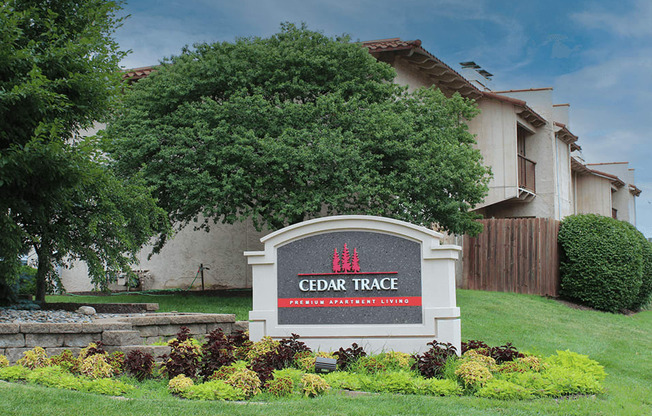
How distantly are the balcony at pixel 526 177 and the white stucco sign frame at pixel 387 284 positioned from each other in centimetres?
1715

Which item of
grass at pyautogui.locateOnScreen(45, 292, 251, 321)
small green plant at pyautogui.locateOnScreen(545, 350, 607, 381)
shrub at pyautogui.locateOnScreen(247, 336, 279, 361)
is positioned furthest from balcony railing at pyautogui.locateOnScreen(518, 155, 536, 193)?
shrub at pyautogui.locateOnScreen(247, 336, 279, 361)

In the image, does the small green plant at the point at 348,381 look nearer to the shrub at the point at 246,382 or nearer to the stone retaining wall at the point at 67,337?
the shrub at the point at 246,382

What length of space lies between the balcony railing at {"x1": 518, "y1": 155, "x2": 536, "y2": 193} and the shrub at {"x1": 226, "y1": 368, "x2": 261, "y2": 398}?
20.1 meters

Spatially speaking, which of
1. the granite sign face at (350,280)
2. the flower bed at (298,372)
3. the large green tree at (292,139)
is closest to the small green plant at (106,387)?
the flower bed at (298,372)

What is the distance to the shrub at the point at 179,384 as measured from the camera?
6.32 meters

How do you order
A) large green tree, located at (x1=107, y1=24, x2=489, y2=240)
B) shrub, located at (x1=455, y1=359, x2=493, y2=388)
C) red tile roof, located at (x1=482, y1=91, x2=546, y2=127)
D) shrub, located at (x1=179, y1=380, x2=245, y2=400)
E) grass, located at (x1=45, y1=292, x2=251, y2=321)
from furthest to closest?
red tile roof, located at (x1=482, y1=91, x2=546, y2=127), large green tree, located at (x1=107, y1=24, x2=489, y2=240), grass, located at (x1=45, y1=292, x2=251, y2=321), shrub, located at (x1=455, y1=359, x2=493, y2=388), shrub, located at (x1=179, y1=380, x2=245, y2=400)

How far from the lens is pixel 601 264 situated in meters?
20.5

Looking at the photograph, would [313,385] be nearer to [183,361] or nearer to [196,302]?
[183,361]

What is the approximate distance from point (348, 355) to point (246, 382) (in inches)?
65.5

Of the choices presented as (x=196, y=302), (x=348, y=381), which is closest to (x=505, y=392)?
(x=348, y=381)

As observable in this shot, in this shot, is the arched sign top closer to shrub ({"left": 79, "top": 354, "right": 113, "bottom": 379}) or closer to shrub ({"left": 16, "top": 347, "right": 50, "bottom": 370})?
shrub ({"left": 79, "top": 354, "right": 113, "bottom": 379})

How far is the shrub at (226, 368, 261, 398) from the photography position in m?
6.31

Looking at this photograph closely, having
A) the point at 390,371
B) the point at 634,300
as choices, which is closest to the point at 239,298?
the point at 390,371

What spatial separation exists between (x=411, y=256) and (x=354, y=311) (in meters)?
1.06
